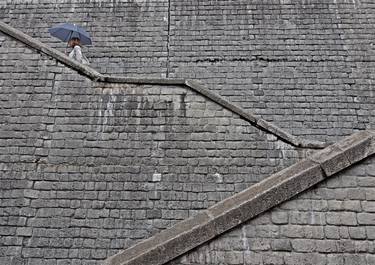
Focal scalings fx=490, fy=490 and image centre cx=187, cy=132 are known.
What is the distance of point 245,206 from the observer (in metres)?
4.28

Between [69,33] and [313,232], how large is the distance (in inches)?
288

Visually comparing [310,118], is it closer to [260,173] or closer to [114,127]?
[260,173]

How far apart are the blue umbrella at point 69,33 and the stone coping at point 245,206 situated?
259 inches

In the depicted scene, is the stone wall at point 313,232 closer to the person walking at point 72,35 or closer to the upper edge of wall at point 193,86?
the upper edge of wall at point 193,86

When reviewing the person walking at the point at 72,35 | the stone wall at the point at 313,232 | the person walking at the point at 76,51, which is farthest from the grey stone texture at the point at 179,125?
the person walking at the point at 76,51

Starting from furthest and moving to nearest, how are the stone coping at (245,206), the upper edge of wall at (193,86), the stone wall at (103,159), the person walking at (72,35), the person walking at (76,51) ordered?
the person walking at (72,35), the person walking at (76,51), the upper edge of wall at (193,86), the stone wall at (103,159), the stone coping at (245,206)

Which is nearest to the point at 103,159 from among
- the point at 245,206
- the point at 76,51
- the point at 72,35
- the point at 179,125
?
the point at 179,125

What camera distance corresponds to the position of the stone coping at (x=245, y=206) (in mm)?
4148

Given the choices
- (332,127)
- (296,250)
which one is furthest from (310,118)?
(296,250)

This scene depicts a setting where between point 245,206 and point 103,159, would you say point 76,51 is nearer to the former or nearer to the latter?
point 103,159

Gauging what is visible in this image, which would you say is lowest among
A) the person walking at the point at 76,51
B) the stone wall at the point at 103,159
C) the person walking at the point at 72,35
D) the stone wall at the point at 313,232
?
the stone wall at the point at 313,232

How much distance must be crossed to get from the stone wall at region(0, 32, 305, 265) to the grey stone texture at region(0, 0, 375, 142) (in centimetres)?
252

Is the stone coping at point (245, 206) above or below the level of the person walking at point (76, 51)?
below

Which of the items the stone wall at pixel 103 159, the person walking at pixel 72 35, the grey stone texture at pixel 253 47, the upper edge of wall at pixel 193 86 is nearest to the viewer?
the stone wall at pixel 103 159
